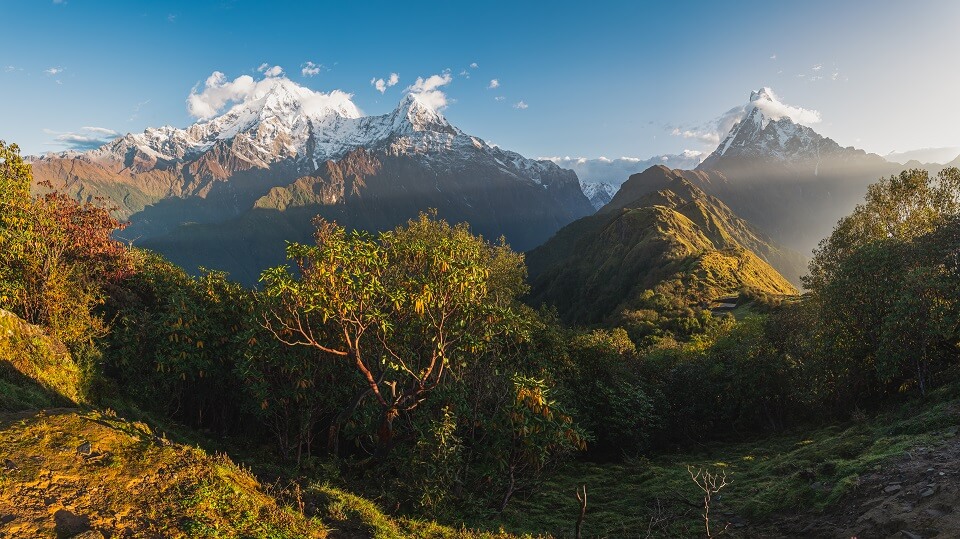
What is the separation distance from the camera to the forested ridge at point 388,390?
14.1 meters

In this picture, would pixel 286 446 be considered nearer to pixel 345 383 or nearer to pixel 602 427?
pixel 345 383

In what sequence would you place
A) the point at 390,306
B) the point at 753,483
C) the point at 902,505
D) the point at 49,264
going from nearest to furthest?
the point at 902,505 < the point at 390,306 < the point at 49,264 < the point at 753,483

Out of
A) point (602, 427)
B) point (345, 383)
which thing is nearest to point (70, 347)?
point (345, 383)

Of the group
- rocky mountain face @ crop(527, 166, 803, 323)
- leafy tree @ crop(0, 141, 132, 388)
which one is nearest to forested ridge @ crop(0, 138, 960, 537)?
leafy tree @ crop(0, 141, 132, 388)

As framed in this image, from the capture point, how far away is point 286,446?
738 inches

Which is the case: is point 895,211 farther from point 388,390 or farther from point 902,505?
point 388,390

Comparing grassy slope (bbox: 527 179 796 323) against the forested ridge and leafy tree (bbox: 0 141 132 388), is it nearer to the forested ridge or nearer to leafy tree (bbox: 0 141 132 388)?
the forested ridge

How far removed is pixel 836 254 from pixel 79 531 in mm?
56663

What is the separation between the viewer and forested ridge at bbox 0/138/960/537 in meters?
14.1

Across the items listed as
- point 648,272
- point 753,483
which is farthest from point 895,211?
point 648,272

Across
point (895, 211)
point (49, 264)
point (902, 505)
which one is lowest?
point (902, 505)

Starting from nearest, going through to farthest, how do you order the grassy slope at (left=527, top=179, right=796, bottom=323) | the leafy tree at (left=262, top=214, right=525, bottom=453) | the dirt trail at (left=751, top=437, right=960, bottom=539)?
the dirt trail at (left=751, top=437, right=960, bottom=539), the leafy tree at (left=262, top=214, right=525, bottom=453), the grassy slope at (left=527, top=179, right=796, bottom=323)

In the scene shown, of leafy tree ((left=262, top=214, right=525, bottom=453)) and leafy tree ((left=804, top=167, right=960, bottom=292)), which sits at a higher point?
leafy tree ((left=804, top=167, right=960, bottom=292))

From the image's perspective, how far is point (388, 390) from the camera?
18875 mm
